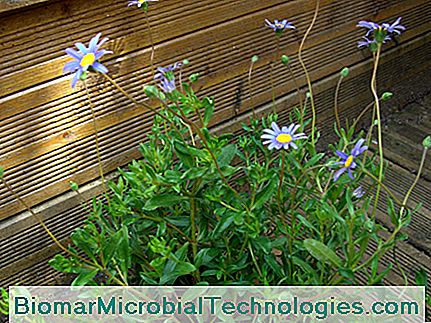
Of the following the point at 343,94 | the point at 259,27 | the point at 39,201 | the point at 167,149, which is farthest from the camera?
the point at 343,94

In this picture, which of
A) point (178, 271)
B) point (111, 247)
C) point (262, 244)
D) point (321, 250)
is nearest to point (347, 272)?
point (321, 250)

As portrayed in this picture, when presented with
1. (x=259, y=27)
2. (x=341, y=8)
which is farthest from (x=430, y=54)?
(x=259, y=27)

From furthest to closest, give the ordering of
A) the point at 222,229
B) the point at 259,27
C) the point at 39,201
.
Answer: the point at 259,27 < the point at 39,201 < the point at 222,229

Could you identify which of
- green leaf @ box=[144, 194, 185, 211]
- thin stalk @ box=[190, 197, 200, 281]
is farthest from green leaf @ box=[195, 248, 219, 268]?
green leaf @ box=[144, 194, 185, 211]

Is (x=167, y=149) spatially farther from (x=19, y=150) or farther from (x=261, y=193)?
(x=19, y=150)

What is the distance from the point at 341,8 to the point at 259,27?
13.4 inches

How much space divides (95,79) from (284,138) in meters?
0.54

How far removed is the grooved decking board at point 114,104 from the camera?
1.27m

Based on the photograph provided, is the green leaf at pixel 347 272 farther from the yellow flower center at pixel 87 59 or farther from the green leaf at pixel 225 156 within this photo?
the yellow flower center at pixel 87 59

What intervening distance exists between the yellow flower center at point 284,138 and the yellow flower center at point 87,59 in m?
0.34

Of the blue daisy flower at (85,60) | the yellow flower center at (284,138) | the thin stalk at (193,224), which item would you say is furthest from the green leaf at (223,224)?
the blue daisy flower at (85,60)

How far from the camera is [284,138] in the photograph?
0.98m

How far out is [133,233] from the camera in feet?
3.61

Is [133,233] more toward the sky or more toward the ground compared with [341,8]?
more toward the ground
